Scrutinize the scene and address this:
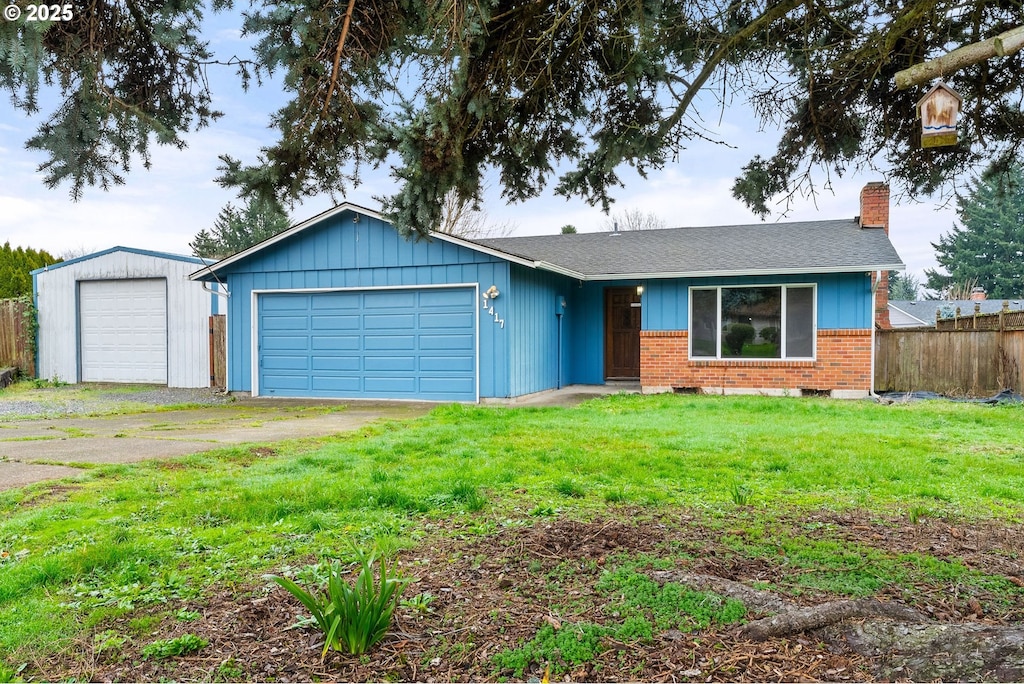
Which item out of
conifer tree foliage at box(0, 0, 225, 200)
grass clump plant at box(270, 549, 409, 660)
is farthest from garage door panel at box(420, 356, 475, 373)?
grass clump plant at box(270, 549, 409, 660)

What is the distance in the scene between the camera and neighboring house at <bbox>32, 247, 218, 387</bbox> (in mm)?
14844

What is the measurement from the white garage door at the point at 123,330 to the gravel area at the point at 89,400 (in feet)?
2.72

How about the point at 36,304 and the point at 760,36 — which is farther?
the point at 36,304

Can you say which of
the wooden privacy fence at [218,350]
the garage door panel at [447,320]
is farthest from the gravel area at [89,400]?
the garage door panel at [447,320]

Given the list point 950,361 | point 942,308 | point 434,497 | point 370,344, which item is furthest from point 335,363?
point 942,308

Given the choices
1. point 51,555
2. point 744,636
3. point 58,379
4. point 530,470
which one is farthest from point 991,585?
point 58,379

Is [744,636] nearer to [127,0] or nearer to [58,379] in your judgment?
[127,0]

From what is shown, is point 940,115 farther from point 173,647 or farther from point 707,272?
point 707,272

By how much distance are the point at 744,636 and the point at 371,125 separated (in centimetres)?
353

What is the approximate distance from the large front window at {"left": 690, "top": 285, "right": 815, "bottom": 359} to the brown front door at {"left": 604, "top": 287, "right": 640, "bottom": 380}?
6.90 ft

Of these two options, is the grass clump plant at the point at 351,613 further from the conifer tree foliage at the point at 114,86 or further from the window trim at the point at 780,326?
the window trim at the point at 780,326

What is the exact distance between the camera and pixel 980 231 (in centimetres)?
3531

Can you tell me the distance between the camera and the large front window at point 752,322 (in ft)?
40.5

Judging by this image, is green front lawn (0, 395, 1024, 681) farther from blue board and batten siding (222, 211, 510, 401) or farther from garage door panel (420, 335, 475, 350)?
garage door panel (420, 335, 475, 350)
